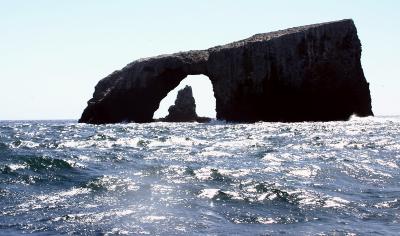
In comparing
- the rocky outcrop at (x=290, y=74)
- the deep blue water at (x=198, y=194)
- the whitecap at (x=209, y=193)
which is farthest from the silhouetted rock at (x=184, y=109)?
the whitecap at (x=209, y=193)

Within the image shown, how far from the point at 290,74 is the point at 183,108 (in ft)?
70.2

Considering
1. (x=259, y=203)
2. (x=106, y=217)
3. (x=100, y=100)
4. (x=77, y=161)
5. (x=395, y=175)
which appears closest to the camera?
(x=106, y=217)

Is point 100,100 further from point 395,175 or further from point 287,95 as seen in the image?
point 395,175

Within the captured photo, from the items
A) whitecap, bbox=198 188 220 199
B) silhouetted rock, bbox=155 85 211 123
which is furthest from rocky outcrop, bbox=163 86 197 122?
whitecap, bbox=198 188 220 199

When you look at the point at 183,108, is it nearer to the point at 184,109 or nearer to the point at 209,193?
the point at 184,109

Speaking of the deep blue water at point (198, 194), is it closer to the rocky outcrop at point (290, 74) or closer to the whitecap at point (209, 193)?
the whitecap at point (209, 193)

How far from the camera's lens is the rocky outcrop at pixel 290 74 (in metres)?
60.1

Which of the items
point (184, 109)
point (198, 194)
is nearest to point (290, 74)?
point (184, 109)

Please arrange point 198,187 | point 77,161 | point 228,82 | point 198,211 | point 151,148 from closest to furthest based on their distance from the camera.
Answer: point 198,211 → point 198,187 → point 77,161 → point 151,148 → point 228,82

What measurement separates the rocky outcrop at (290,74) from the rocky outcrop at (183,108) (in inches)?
391

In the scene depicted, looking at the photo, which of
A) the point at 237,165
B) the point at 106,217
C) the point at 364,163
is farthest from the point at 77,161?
the point at 364,163

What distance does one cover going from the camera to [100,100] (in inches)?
2817

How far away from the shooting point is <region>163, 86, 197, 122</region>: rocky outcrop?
247 feet

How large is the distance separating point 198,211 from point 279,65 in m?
53.2
